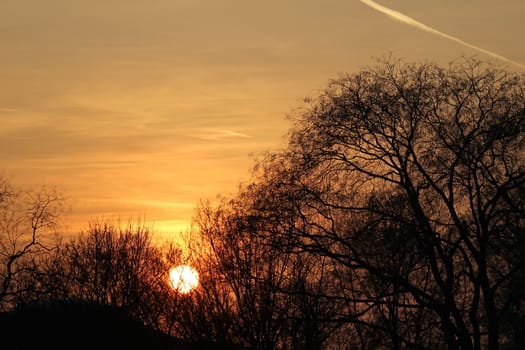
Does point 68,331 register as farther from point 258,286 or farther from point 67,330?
point 258,286

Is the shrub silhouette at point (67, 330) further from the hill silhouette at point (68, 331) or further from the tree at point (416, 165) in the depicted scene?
the tree at point (416, 165)

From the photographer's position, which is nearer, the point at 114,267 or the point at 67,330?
the point at 67,330

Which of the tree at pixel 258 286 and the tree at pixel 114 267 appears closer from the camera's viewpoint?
the tree at pixel 258 286

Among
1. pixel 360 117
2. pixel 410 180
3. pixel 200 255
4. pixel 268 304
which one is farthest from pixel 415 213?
pixel 200 255

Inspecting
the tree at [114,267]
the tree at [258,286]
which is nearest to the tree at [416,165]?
the tree at [258,286]

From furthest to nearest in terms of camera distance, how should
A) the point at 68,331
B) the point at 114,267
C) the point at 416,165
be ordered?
the point at 114,267, the point at 68,331, the point at 416,165

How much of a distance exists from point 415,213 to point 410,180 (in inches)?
53.7

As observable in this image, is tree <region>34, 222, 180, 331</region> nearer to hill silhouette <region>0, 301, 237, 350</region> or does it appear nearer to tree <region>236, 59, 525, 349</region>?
hill silhouette <region>0, 301, 237, 350</region>

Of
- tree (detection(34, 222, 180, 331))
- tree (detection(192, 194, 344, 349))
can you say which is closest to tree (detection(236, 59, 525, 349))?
tree (detection(192, 194, 344, 349))

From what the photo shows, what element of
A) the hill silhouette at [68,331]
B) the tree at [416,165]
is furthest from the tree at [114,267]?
the tree at [416,165]

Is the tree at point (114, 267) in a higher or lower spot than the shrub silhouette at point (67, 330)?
higher

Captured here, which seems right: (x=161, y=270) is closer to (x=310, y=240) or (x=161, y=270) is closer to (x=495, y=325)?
(x=310, y=240)

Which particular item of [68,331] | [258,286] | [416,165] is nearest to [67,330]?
[68,331]

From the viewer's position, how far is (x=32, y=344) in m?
38.6
